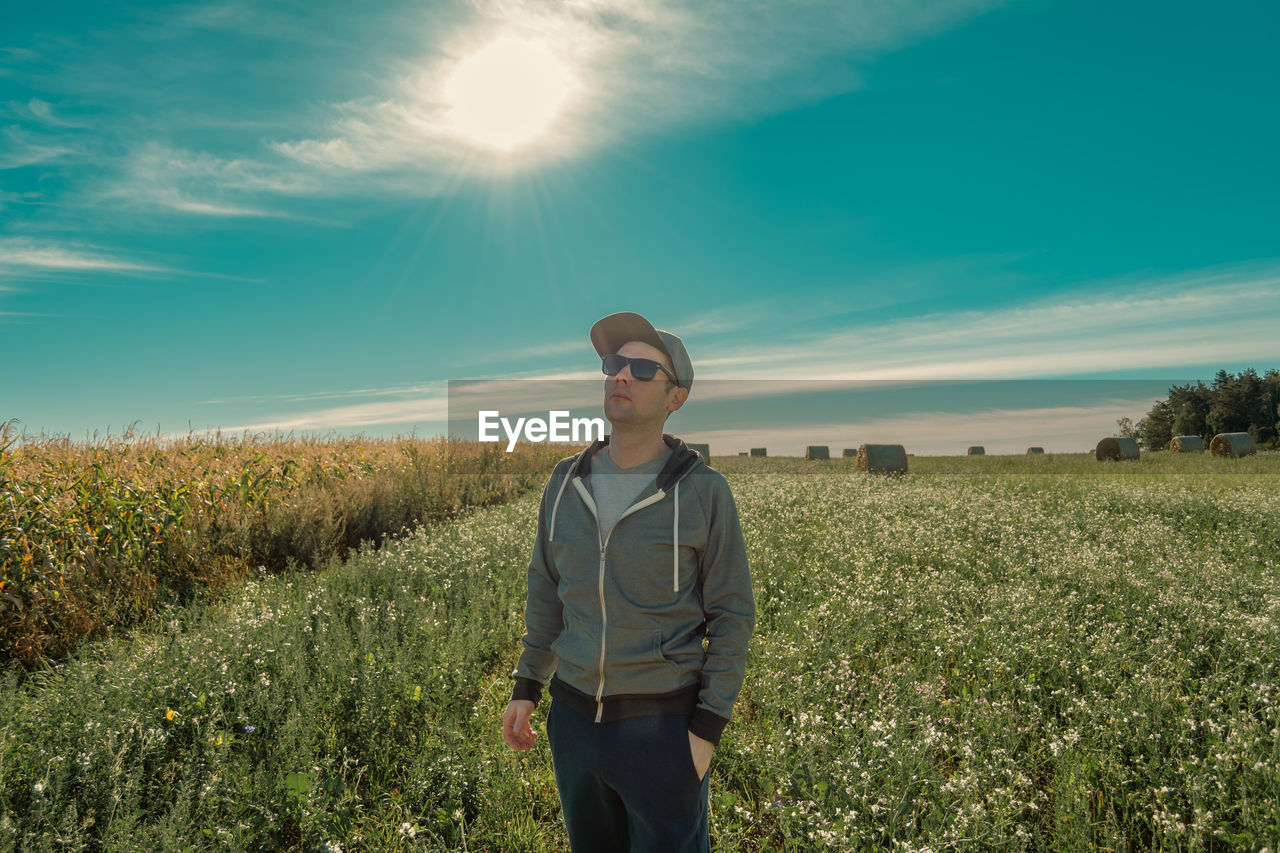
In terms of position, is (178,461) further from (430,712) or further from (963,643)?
(963,643)

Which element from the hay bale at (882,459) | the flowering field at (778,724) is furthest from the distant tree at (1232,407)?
the flowering field at (778,724)

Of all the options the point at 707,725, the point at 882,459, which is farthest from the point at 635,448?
the point at 882,459

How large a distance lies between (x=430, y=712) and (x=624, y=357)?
4174 mm

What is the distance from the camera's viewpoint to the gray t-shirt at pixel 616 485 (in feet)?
9.63

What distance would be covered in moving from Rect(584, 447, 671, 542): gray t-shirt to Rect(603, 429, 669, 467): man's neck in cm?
2

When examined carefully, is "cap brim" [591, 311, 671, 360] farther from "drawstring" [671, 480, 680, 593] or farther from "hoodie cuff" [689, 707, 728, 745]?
"hoodie cuff" [689, 707, 728, 745]

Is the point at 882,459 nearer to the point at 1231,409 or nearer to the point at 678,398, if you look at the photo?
the point at 678,398

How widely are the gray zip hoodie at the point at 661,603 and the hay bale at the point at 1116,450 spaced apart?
41.3 metres

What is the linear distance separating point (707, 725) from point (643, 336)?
1.62m

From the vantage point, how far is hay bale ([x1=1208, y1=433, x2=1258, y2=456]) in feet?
118

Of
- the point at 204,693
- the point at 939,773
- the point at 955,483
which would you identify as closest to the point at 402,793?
the point at 204,693

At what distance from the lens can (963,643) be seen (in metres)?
6.74

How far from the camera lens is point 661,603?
2807mm

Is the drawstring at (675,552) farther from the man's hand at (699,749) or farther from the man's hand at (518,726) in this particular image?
the man's hand at (518,726)
